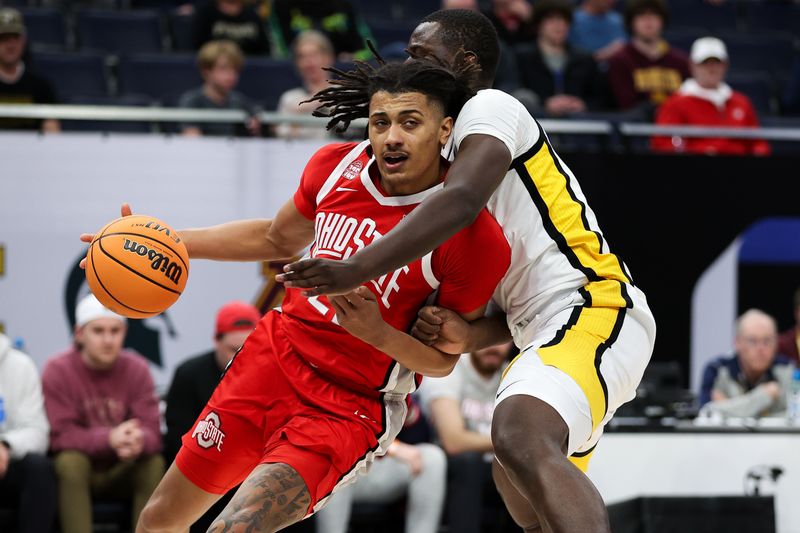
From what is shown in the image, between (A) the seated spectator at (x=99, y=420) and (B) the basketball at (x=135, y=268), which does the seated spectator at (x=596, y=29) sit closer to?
(A) the seated spectator at (x=99, y=420)

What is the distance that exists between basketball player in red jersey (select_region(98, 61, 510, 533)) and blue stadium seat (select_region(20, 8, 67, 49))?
6.76 m

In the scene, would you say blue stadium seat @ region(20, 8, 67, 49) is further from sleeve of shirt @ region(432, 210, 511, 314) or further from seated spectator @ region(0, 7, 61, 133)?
sleeve of shirt @ region(432, 210, 511, 314)

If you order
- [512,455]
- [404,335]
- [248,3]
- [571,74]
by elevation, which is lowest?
[512,455]

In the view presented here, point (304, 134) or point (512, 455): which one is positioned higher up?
point (304, 134)

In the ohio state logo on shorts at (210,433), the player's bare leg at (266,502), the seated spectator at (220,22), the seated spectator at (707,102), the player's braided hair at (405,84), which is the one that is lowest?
the player's bare leg at (266,502)

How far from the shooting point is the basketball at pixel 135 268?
4.34 m

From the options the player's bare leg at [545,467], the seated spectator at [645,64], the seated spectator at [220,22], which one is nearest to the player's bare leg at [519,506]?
the player's bare leg at [545,467]

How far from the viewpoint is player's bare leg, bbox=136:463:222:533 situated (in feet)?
14.7

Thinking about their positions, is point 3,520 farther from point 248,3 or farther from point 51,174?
point 248,3

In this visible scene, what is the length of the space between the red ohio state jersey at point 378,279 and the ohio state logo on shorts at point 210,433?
38 centimetres

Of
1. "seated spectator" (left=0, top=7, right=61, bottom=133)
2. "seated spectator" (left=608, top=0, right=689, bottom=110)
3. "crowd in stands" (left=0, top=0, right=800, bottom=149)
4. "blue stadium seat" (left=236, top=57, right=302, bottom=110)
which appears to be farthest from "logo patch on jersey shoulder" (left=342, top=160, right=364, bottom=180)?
"seated spectator" (left=608, top=0, right=689, bottom=110)

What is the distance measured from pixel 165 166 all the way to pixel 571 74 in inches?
149

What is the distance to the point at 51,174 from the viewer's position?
8156 millimetres

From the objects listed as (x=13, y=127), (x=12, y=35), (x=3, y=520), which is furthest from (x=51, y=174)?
(x=3, y=520)
